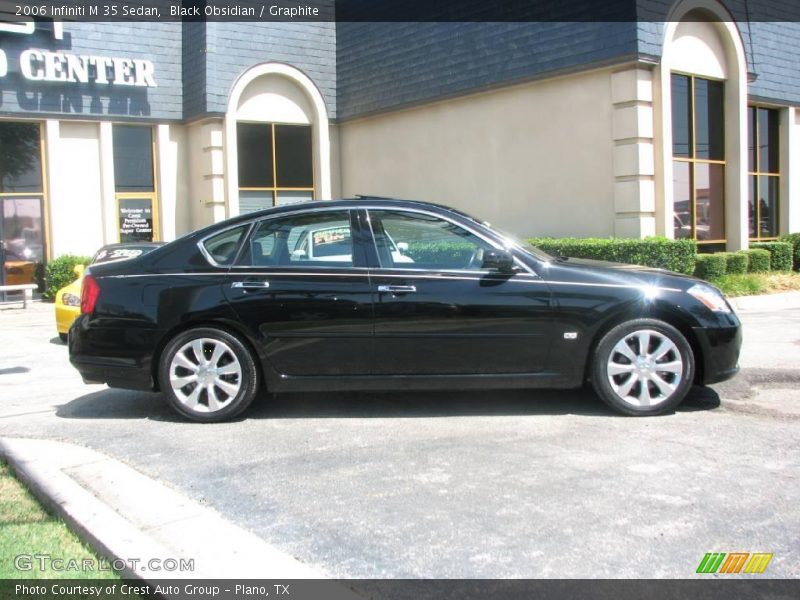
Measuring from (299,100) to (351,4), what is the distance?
2.70m

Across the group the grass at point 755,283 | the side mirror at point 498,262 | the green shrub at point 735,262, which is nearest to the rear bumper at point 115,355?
the side mirror at point 498,262

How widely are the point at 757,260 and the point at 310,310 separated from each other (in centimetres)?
1240

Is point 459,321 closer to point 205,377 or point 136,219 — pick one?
point 205,377

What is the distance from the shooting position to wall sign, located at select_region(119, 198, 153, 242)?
743 inches

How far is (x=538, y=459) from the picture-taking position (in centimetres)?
479

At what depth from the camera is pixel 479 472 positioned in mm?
4570

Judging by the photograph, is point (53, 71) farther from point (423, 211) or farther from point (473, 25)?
point (423, 211)

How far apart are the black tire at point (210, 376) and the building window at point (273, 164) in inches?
529

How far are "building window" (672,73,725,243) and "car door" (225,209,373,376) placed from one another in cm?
1064

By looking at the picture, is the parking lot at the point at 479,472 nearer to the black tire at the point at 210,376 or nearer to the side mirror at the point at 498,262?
the black tire at the point at 210,376

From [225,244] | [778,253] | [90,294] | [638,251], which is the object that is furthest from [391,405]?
[778,253]

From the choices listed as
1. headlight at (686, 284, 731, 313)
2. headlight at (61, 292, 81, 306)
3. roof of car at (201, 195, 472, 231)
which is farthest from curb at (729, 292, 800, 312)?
headlight at (61, 292, 81, 306)

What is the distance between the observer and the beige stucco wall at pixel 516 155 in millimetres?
14484

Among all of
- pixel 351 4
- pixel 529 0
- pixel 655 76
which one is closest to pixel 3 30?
pixel 351 4
